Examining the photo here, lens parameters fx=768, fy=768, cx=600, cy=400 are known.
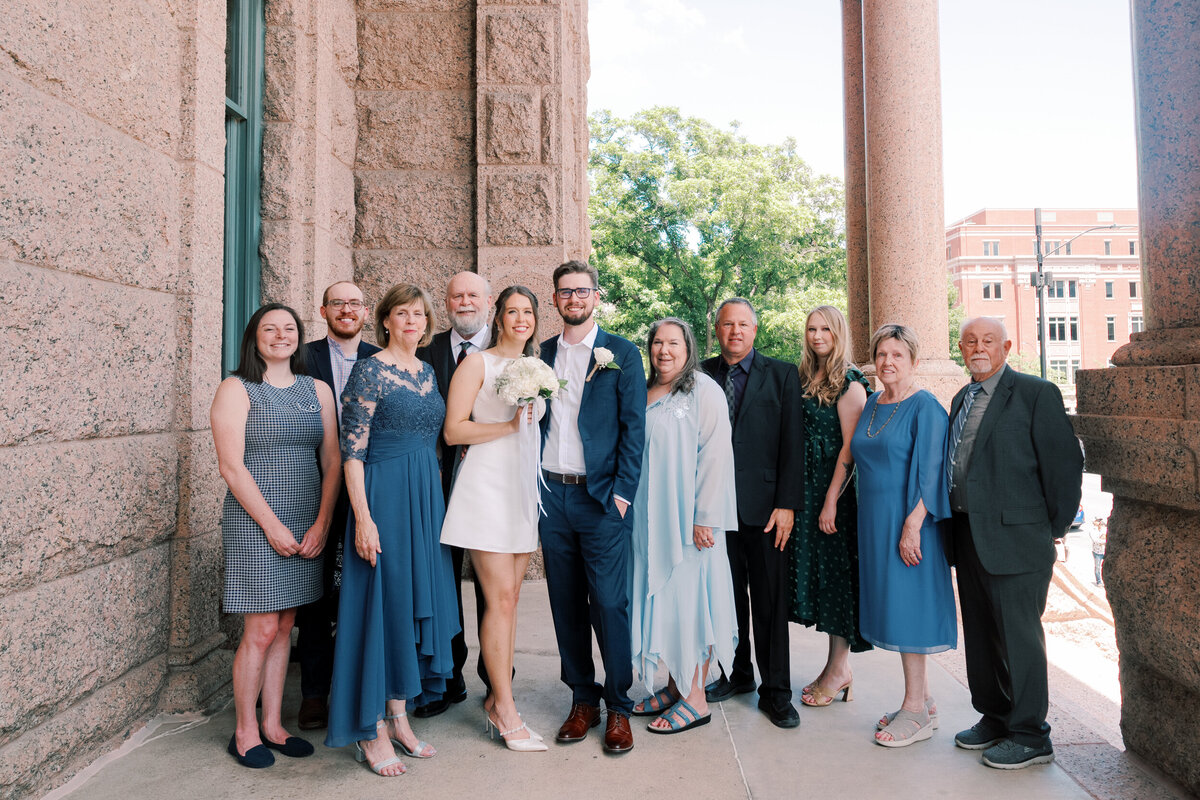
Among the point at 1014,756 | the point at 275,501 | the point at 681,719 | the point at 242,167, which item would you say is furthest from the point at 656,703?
the point at 242,167

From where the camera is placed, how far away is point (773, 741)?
3.58m

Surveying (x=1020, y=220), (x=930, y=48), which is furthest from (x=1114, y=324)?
(x=930, y=48)

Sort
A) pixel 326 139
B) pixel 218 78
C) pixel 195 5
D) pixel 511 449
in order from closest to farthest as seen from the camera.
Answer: pixel 511 449 → pixel 195 5 → pixel 218 78 → pixel 326 139

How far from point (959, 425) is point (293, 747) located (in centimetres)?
335

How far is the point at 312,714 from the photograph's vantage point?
377 centimetres

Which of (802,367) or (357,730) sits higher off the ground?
(802,367)

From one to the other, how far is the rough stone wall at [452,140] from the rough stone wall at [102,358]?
2239mm

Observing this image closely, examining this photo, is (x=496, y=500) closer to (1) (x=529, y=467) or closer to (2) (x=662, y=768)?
(1) (x=529, y=467)

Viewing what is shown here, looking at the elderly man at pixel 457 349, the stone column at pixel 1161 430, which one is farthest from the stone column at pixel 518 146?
the stone column at pixel 1161 430

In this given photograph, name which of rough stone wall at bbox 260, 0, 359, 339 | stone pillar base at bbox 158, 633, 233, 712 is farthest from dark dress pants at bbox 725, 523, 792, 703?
rough stone wall at bbox 260, 0, 359, 339

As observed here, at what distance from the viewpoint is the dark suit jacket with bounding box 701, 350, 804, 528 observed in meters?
3.89

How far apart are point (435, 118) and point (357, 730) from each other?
4.95 meters

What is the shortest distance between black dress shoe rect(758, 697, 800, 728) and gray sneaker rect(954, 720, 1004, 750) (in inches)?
28.6

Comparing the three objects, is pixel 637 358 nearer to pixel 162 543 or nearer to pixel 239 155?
pixel 162 543
